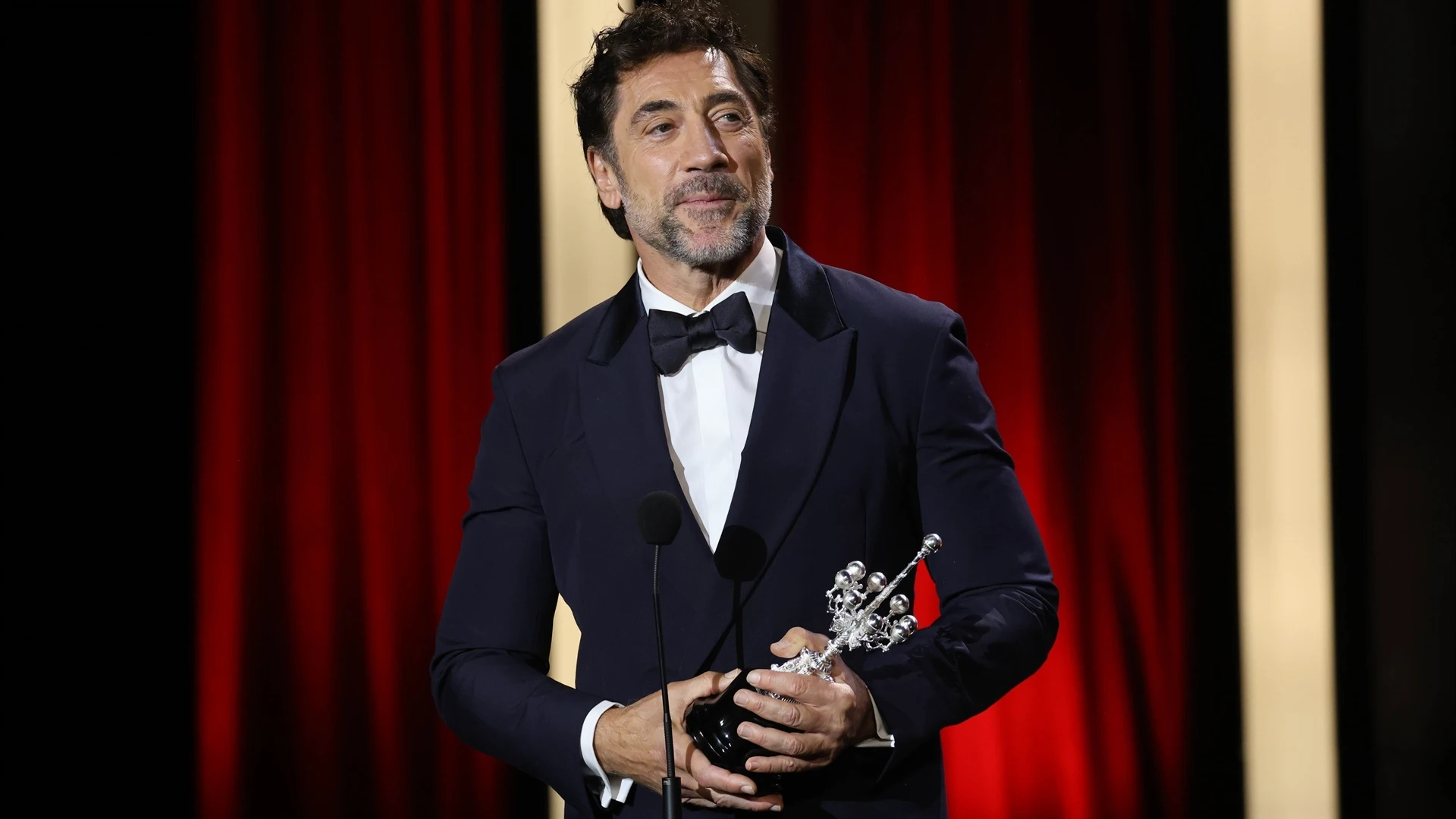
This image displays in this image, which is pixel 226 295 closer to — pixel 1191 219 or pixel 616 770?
pixel 616 770

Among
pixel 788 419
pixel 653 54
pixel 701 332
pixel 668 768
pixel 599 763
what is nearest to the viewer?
pixel 668 768

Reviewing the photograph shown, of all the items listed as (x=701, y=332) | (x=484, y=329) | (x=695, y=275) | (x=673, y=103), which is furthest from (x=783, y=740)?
(x=484, y=329)

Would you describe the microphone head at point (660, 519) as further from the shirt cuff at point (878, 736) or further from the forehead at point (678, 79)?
the forehead at point (678, 79)

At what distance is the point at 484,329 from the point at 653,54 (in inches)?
51.0

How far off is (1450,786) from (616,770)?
92.4 inches

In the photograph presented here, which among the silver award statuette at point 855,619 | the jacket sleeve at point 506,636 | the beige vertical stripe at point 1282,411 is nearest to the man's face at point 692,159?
the jacket sleeve at point 506,636

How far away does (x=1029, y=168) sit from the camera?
2979 millimetres

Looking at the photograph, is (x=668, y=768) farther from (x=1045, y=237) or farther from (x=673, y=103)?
(x=1045, y=237)

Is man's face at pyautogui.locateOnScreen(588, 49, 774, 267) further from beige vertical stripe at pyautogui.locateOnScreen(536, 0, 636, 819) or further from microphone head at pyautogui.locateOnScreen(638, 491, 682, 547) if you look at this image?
beige vertical stripe at pyautogui.locateOnScreen(536, 0, 636, 819)

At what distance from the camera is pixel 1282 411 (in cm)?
294

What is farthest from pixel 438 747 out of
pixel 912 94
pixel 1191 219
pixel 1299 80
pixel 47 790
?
pixel 1299 80

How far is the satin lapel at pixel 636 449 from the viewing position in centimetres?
151

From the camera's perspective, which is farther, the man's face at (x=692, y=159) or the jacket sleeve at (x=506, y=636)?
the man's face at (x=692, y=159)

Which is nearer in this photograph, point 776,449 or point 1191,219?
point 776,449
